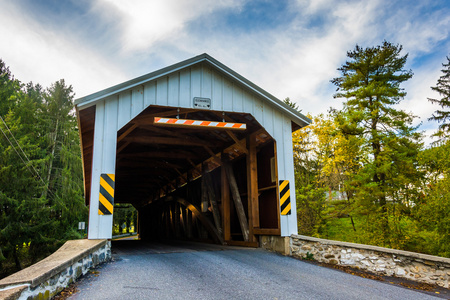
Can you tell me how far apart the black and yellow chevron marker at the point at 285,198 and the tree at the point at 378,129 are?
5478 millimetres

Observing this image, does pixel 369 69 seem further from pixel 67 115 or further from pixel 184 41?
pixel 67 115

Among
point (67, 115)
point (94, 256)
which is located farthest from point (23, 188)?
point (94, 256)

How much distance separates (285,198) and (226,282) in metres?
3.32

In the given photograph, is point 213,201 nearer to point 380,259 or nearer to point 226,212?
point 226,212

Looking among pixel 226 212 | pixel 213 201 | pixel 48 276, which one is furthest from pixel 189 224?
pixel 48 276

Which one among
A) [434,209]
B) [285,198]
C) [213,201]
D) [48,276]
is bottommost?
[48,276]

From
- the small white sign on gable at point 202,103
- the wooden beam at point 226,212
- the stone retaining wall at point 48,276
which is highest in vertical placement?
the small white sign on gable at point 202,103

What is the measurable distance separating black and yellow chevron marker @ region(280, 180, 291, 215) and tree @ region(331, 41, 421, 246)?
548 cm

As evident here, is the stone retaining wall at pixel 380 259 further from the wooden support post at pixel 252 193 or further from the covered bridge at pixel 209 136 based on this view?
the wooden support post at pixel 252 193

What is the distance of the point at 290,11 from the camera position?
10.5 m

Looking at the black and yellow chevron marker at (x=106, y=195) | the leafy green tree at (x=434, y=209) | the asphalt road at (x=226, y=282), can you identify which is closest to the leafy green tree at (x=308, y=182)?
the leafy green tree at (x=434, y=209)

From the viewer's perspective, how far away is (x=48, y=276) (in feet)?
11.0

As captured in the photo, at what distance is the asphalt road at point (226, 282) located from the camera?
3.84 meters

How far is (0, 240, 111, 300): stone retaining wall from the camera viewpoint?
2.78 metres
